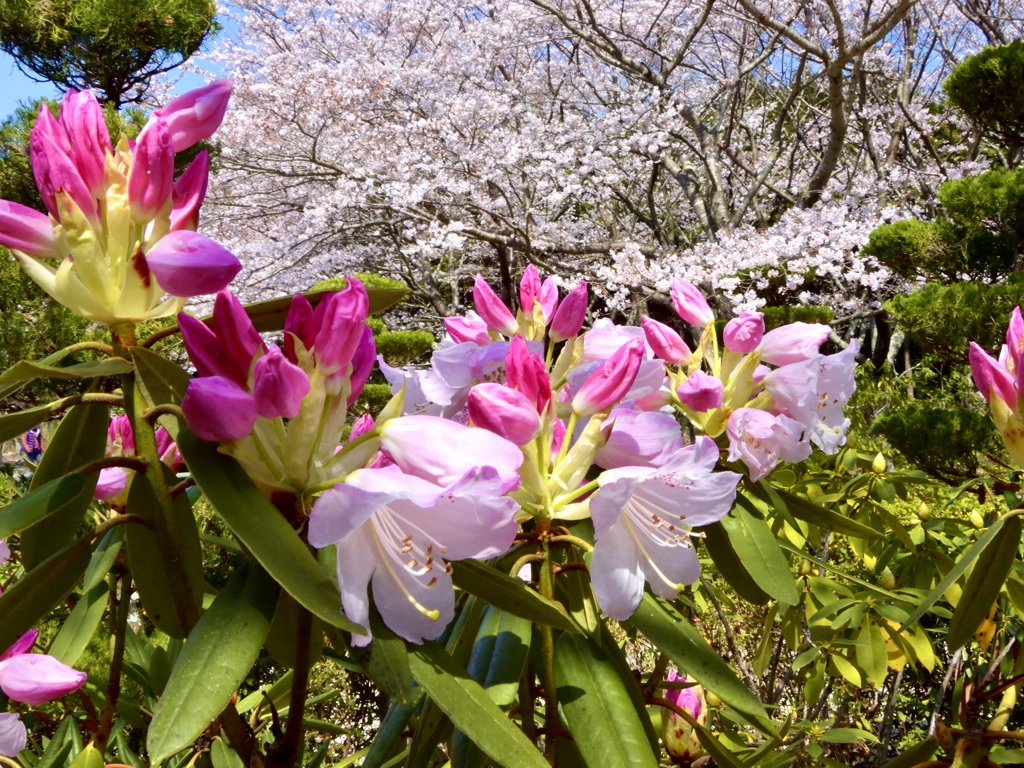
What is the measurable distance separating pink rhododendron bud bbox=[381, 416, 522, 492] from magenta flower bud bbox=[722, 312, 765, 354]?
436 mm

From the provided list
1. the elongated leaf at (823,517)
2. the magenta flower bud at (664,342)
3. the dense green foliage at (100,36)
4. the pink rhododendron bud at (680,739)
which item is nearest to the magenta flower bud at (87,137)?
the magenta flower bud at (664,342)

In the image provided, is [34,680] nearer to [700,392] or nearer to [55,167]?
[55,167]

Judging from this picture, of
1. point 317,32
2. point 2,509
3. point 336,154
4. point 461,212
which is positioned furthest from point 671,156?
point 2,509

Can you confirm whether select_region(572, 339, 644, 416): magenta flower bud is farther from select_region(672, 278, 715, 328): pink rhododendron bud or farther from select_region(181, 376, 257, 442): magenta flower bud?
select_region(672, 278, 715, 328): pink rhododendron bud

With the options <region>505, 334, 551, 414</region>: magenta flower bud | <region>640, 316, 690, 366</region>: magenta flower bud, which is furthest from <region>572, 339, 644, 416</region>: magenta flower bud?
<region>640, 316, 690, 366</region>: magenta flower bud

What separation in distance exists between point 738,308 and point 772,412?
475 centimetres

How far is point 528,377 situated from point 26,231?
32cm

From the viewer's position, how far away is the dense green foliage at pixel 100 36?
16.0ft

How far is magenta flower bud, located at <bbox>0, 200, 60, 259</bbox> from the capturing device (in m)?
0.50

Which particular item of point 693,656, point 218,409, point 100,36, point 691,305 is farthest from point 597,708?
point 100,36

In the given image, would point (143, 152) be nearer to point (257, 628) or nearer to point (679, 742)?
point (257, 628)

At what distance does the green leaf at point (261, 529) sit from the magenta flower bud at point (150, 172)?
0.16 metres

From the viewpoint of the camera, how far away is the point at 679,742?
0.95m

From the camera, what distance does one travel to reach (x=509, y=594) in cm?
44
